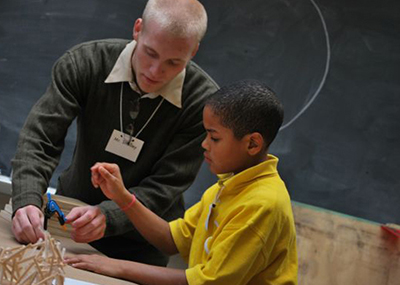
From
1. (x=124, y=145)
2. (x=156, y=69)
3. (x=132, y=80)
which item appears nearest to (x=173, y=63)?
(x=156, y=69)

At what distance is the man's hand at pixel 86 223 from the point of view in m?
1.63

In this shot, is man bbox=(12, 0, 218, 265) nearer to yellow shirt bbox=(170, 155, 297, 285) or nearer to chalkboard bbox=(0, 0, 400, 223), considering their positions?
yellow shirt bbox=(170, 155, 297, 285)

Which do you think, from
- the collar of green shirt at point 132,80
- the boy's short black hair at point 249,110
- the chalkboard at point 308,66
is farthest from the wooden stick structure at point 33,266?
the chalkboard at point 308,66

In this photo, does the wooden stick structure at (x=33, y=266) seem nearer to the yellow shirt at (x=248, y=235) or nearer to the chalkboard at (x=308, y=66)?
the yellow shirt at (x=248, y=235)

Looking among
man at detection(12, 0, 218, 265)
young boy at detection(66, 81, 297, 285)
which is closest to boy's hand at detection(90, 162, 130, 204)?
young boy at detection(66, 81, 297, 285)

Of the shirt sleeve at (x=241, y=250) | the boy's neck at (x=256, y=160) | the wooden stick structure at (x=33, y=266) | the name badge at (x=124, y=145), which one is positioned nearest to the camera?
the wooden stick structure at (x=33, y=266)

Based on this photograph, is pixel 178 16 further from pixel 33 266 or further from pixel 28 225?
pixel 33 266

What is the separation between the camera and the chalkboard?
3266 millimetres

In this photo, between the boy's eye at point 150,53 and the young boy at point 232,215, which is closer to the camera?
the young boy at point 232,215

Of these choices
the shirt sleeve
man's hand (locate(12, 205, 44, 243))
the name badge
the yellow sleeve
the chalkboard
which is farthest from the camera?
the chalkboard

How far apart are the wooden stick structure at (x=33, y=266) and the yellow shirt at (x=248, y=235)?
406 millimetres

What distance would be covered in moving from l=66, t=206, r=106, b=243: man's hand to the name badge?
33 cm

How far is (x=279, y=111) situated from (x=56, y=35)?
199 centimetres

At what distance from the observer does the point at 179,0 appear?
1.95m
